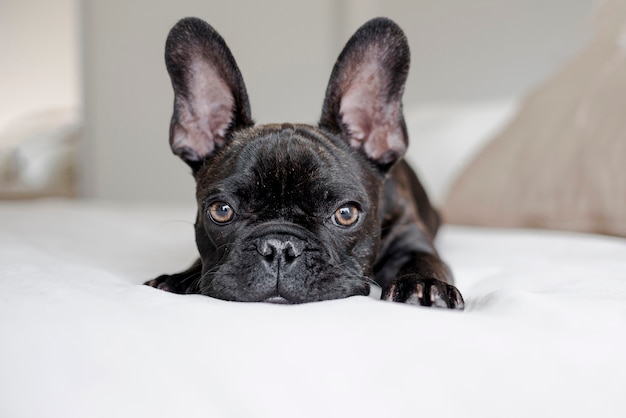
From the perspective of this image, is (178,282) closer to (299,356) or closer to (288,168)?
(288,168)

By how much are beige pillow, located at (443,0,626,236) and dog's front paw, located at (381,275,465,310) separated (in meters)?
1.08

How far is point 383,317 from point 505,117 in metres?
2.74

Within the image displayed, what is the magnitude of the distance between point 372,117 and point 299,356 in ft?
3.33

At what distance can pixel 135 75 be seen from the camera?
6.82 meters

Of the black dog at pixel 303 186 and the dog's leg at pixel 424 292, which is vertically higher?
the black dog at pixel 303 186

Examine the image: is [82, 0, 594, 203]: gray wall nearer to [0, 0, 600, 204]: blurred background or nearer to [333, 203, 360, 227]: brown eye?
[0, 0, 600, 204]: blurred background

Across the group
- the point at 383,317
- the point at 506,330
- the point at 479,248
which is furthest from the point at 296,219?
the point at 479,248

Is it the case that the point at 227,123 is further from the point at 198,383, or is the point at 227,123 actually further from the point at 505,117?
the point at 505,117

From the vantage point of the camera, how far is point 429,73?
485 cm

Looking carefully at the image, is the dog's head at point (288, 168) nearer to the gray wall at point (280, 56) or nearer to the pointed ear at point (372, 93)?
the pointed ear at point (372, 93)

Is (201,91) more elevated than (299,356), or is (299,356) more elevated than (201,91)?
(201,91)

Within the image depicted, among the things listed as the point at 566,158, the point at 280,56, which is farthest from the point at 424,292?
the point at 280,56

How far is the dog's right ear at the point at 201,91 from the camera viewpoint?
164cm

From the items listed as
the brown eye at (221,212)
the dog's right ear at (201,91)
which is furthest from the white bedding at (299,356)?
the dog's right ear at (201,91)
